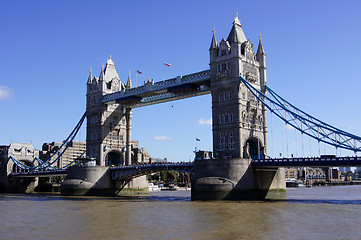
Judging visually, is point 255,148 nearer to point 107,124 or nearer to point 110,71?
point 107,124

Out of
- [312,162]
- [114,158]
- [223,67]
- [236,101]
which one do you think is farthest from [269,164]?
[114,158]

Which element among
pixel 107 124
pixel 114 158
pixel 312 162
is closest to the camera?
pixel 312 162

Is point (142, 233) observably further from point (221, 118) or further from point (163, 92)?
point (163, 92)

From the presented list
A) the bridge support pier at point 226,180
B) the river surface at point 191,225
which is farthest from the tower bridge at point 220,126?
the river surface at point 191,225

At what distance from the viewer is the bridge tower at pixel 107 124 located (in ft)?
282

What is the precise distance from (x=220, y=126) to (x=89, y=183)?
27508 mm

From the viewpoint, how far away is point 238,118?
6325cm

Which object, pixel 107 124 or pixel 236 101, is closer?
pixel 236 101

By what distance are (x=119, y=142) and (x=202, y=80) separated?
2745cm

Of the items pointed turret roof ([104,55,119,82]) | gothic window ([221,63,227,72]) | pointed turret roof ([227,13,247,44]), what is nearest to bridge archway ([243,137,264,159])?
gothic window ([221,63,227,72])

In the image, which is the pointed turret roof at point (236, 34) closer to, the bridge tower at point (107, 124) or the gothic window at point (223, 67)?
the gothic window at point (223, 67)

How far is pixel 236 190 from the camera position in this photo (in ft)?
184

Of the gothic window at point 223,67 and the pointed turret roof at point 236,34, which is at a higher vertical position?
the pointed turret roof at point 236,34

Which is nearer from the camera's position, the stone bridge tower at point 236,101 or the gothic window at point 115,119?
the stone bridge tower at point 236,101
